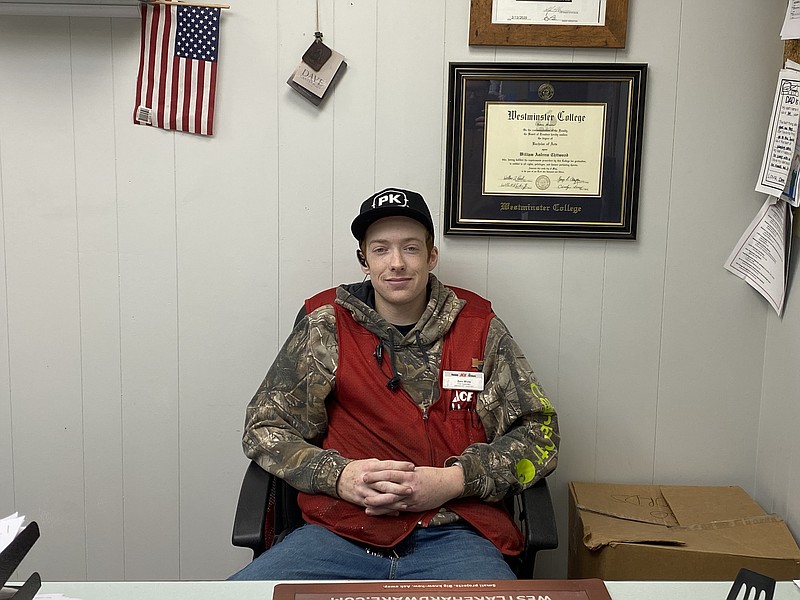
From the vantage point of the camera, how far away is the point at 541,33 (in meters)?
2.26

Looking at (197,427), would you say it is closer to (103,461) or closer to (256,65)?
(103,461)

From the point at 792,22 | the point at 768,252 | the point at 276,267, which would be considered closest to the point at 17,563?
the point at 276,267

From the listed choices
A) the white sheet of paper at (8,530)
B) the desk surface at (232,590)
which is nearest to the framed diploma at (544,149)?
the desk surface at (232,590)

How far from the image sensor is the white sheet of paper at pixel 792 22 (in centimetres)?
211

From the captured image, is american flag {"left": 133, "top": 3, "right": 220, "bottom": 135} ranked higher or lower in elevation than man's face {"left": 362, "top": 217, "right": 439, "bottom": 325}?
higher

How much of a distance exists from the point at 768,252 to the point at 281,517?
1.61m

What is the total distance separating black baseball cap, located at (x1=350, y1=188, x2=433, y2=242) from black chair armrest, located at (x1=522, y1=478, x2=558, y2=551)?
2.42 ft

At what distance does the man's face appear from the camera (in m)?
2.04

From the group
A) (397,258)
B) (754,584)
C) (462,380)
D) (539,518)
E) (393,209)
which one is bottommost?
(539,518)

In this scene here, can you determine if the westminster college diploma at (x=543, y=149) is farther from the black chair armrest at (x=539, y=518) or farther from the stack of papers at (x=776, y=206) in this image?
the black chair armrest at (x=539, y=518)

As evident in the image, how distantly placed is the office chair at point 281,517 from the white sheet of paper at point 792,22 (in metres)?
1.41

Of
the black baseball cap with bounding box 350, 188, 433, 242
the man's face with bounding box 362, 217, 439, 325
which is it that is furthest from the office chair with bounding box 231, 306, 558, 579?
the black baseball cap with bounding box 350, 188, 433, 242

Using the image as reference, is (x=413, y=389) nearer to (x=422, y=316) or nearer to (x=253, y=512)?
(x=422, y=316)

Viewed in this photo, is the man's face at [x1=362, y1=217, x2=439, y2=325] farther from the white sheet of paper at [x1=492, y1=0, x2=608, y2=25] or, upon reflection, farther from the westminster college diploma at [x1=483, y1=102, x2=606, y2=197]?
the white sheet of paper at [x1=492, y1=0, x2=608, y2=25]
